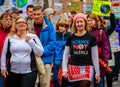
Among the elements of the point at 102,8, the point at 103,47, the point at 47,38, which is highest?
the point at 102,8

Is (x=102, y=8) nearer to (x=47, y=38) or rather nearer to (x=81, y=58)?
(x=47, y=38)

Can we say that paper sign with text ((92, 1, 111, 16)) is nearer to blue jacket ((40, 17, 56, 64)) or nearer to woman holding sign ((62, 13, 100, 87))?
blue jacket ((40, 17, 56, 64))

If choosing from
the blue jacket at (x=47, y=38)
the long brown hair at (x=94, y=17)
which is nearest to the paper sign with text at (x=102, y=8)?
the long brown hair at (x=94, y=17)

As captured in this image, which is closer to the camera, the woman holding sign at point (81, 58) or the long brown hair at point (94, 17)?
the woman holding sign at point (81, 58)

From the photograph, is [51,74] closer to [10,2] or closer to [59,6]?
[10,2]

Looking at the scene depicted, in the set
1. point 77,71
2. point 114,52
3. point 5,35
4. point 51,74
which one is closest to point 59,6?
point 114,52

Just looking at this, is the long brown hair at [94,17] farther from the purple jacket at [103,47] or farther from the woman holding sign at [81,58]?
the woman holding sign at [81,58]

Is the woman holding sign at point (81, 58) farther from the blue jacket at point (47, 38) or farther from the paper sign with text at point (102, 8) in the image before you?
the paper sign with text at point (102, 8)

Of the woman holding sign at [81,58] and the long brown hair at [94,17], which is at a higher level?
the long brown hair at [94,17]

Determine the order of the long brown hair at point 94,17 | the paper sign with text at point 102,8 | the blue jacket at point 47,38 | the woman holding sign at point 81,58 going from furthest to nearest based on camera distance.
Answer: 1. the paper sign with text at point 102,8
2. the long brown hair at point 94,17
3. the blue jacket at point 47,38
4. the woman holding sign at point 81,58

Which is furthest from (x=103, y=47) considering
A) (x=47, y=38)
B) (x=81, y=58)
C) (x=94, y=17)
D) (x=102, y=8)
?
(x=102, y=8)

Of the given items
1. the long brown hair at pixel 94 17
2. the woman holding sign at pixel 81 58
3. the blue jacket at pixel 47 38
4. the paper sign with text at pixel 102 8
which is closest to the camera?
the woman holding sign at pixel 81 58

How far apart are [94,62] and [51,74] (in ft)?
6.17

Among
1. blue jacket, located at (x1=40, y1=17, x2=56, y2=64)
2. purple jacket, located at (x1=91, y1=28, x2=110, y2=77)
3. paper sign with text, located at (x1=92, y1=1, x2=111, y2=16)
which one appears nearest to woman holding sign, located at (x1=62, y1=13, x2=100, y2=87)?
blue jacket, located at (x1=40, y1=17, x2=56, y2=64)
